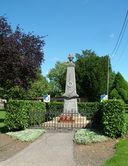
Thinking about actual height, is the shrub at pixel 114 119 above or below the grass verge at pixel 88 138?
above

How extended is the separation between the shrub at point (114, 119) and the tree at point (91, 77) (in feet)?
176

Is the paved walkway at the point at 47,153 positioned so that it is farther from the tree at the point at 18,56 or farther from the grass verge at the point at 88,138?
the tree at the point at 18,56

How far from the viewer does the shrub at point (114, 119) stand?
15633 millimetres

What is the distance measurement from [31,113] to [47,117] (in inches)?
190

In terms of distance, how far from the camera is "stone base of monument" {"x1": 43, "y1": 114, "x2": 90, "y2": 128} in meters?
20.1

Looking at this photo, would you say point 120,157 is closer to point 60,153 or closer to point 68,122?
point 60,153

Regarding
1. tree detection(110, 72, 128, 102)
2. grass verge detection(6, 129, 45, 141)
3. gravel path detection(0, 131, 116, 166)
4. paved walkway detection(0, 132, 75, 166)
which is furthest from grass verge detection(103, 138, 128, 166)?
tree detection(110, 72, 128, 102)

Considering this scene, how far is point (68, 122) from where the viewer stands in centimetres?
2108

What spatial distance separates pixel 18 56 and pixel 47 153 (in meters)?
15.3

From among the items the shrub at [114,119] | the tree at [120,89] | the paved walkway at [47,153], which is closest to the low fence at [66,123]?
the paved walkway at [47,153]

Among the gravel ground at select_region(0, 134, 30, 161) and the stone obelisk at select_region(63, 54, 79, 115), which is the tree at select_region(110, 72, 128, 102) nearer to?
the stone obelisk at select_region(63, 54, 79, 115)

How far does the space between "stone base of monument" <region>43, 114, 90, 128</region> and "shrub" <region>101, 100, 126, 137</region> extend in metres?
4.22

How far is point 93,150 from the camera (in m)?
13.3

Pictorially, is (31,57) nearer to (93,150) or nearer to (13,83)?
(13,83)
